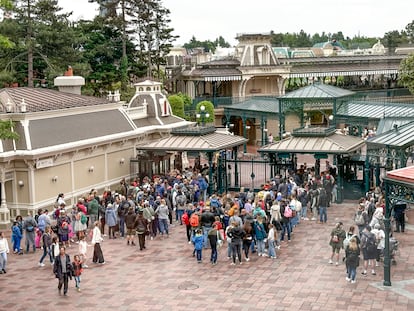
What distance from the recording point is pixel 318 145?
27.5 metres

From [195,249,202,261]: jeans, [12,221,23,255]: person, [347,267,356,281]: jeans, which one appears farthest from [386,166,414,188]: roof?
[12,221,23,255]: person

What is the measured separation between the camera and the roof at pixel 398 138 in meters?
22.7

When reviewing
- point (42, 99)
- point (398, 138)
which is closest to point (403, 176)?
point (398, 138)

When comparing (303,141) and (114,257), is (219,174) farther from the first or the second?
(114,257)

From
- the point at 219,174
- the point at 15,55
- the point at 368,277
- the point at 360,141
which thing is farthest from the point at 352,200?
the point at 15,55

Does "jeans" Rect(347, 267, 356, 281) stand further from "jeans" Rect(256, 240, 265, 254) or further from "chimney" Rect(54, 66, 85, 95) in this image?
"chimney" Rect(54, 66, 85, 95)

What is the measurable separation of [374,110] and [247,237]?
18.3m

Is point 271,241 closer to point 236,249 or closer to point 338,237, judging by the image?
point 236,249

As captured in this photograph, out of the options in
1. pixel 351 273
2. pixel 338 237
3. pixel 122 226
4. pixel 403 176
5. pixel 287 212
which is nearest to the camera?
pixel 403 176

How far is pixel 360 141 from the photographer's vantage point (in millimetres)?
28891

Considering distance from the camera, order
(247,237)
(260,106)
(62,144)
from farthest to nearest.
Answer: (260,106), (62,144), (247,237)

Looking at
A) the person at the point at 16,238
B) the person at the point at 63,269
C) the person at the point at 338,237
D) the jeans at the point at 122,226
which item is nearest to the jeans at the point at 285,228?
the person at the point at 338,237

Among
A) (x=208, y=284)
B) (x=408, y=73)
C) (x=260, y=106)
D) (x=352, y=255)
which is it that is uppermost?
(x=408, y=73)

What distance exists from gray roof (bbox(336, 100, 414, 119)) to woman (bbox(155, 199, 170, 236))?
13830mm
